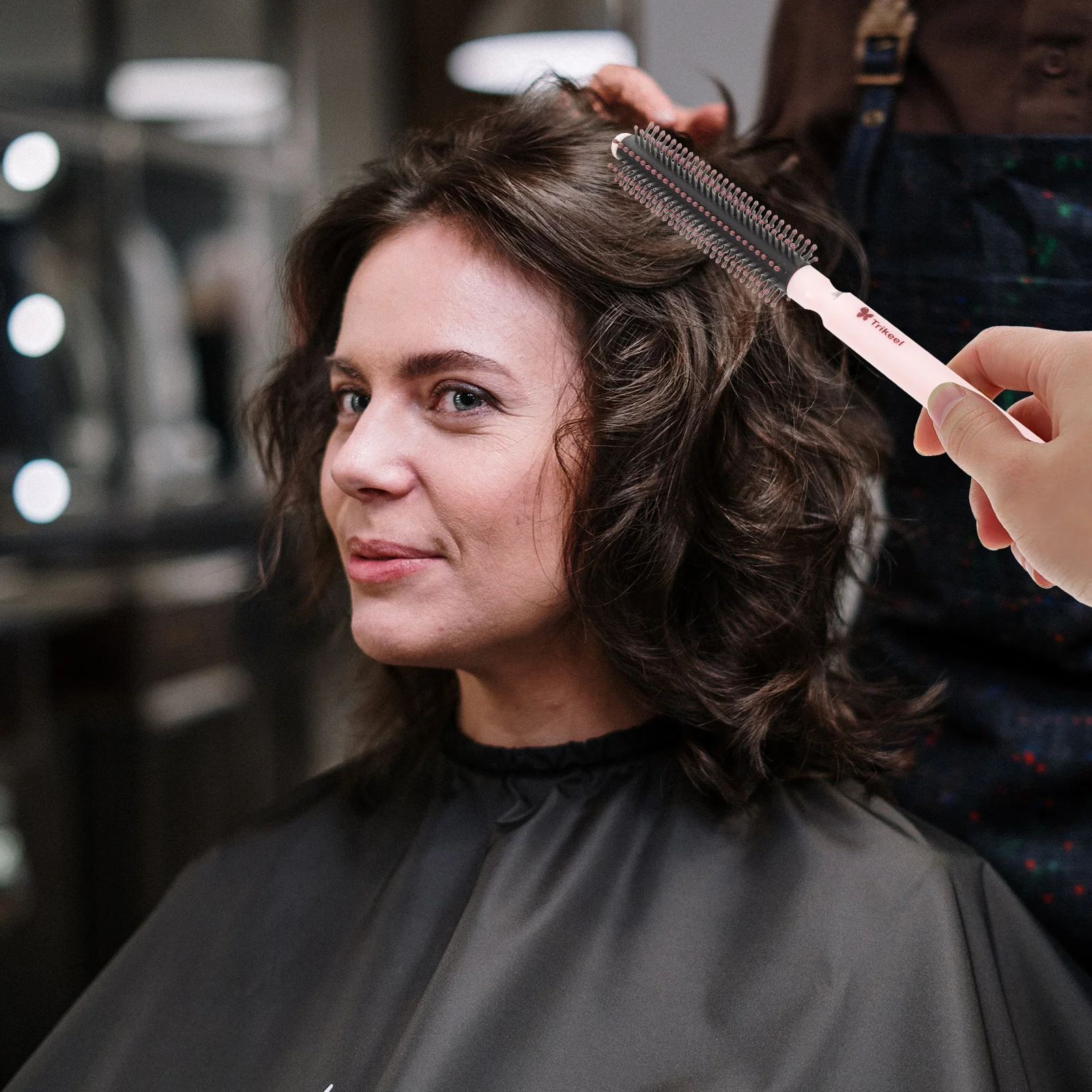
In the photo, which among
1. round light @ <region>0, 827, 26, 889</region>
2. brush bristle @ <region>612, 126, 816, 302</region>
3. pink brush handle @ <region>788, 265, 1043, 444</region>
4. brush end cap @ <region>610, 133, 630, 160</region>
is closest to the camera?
pink brush handle @ <region>788, 265, 1043, 444</region>

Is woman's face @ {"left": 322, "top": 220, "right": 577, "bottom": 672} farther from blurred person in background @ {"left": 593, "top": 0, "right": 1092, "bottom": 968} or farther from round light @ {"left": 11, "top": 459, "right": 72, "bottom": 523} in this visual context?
round light @ {"left": 11, "top": 459, "right": 72, "bottom": 523}

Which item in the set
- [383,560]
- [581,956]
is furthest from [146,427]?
[581,956]

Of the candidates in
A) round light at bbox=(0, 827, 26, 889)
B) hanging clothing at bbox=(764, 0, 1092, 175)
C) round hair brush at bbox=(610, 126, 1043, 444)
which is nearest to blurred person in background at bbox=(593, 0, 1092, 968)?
hanging clothing at bbox=(764, 0, 1092, 175)

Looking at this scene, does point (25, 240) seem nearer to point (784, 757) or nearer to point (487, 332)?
point (487, 332)

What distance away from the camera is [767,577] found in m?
1.12

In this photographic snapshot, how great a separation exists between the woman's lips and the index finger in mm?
487

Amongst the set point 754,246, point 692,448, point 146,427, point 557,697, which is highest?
point 754,246

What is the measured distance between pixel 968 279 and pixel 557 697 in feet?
1.96

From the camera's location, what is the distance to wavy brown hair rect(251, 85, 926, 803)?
3.48 ft

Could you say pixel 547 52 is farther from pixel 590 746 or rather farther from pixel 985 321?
pixel 590 746

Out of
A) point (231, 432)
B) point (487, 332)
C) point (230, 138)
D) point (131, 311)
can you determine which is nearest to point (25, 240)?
point (131, 311)

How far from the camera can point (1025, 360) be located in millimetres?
761

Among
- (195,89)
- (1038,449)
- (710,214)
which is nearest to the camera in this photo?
(1038,449)

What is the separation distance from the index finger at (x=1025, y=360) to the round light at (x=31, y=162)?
2073 mm
